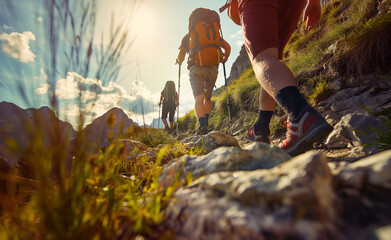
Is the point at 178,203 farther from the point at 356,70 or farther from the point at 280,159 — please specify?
the point at 356,70

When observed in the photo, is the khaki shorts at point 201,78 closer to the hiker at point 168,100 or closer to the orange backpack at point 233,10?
the orange backpack at point 233,10

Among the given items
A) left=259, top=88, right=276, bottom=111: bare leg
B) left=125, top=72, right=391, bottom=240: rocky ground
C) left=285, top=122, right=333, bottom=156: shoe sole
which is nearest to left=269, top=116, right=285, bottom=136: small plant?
left=259, top=88, right=276, bottom=111: bare leg

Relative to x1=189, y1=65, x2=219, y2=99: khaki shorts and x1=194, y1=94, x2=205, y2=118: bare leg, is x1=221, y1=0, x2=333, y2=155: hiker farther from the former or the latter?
x1=189, y1=65, x2=219, y2=99: khaki shorts

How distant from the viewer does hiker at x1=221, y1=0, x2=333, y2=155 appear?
1.37 metres

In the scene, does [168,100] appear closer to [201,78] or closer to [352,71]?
[201,78]

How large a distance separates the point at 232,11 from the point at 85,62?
1.95 meters

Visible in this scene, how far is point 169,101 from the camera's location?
10.6 m

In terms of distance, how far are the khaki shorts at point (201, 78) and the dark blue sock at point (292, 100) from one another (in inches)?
113

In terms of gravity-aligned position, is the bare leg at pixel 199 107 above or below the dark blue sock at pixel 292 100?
above

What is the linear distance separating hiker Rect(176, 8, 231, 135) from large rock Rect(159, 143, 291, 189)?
2.87 m

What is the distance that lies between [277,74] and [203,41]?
320cm

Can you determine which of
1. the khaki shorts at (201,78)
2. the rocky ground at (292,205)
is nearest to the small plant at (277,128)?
the khaki shorts at (201,78)

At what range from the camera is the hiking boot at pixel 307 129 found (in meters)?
1.33

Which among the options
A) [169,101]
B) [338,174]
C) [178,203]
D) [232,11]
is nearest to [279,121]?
[232,11]
